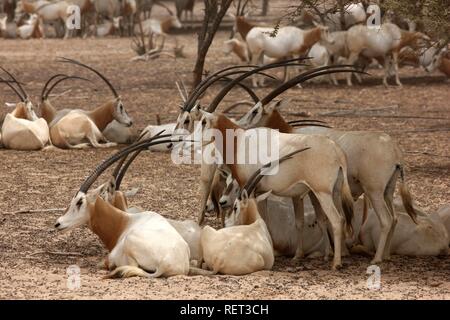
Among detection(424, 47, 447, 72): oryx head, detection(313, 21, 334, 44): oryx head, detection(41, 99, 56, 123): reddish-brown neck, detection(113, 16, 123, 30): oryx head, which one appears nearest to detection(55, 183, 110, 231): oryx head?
detection(41, 99, 56, 123): reddish-brown neck

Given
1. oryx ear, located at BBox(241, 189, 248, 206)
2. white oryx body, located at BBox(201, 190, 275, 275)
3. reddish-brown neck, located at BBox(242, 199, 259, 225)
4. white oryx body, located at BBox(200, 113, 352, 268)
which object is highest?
white oryx body, located at BBox(200, 113, 352, 268)

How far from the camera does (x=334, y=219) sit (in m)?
6.97

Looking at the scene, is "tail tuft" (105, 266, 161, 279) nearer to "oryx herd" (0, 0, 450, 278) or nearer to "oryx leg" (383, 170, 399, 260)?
"oryx herd" (0, 0, 450, 278)

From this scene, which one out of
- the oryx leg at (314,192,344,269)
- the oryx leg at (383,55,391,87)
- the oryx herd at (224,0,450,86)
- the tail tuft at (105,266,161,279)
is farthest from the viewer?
the oryx leg at (383,55,391,87)

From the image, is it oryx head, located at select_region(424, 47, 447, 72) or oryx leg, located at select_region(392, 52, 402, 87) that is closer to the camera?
oryx leg, located at select_region(392, 52, 402, 87)

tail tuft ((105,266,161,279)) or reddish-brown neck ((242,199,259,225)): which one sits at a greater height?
reddish-brown neck ((242,199,259,225))

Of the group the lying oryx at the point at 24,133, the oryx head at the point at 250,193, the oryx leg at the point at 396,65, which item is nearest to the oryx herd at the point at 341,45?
the oryx leg at the point at 396,65

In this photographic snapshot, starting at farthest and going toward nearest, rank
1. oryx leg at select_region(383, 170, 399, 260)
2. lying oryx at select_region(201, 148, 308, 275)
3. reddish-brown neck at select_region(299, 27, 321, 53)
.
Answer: reddish-brown neck at select_region(299, 27, 321, 53)
oryx leg at select_region(383, 170, 399, 260)
lying oryx at select_region(201, 148, 308, 275)

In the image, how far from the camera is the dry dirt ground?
642 cm

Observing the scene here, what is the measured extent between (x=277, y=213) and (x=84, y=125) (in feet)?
15.2

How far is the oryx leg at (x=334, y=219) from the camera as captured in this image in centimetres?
694

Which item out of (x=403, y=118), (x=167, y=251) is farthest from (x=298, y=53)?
(x=167, y=251)
